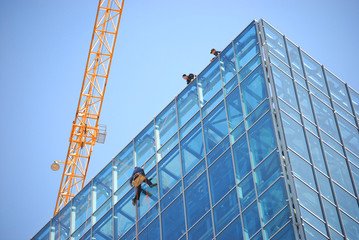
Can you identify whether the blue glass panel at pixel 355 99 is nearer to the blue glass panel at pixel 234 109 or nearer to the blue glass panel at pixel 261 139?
the blue glass panel at pixel 234 109

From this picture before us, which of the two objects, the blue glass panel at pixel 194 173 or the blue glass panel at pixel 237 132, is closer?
the blue glass panel at pixel 237 132

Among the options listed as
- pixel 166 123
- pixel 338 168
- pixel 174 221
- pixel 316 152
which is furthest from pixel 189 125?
pixel 338 168

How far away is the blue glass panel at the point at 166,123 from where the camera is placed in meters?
44.4

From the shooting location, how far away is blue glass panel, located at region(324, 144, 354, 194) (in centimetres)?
3678

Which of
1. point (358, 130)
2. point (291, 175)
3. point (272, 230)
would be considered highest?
point (358, 130)

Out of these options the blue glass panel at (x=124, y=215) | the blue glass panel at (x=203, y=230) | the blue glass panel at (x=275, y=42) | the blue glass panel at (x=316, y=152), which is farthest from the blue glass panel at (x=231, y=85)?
the blue glass panel at (x=124, y=215)

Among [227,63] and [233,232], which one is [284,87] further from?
[233,232]

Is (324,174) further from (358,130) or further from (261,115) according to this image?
(358,130)

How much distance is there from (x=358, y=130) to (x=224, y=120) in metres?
8.21

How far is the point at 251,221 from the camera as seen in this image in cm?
3447

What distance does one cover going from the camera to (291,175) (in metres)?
33.6

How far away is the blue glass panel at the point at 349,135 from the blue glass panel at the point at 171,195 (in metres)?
9.49

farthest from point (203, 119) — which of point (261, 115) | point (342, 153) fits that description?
point (342, 153)

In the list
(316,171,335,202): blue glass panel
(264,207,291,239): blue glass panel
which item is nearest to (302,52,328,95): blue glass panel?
(316,171,335,202): blue glass panel
